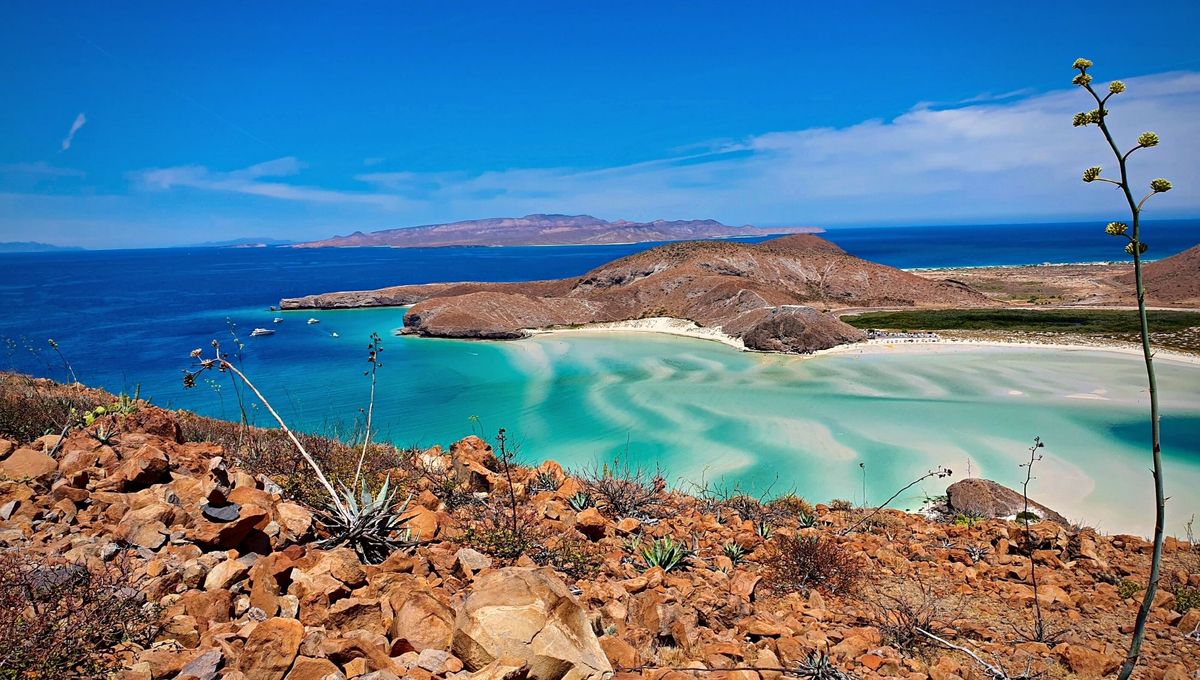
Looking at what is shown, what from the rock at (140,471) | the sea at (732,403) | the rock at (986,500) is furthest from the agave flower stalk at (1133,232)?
the rock at (986,500)

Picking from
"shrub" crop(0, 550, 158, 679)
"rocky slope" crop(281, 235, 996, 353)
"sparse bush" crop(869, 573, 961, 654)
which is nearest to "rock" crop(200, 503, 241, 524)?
"shrub" crop(0, 550, 158, 679)

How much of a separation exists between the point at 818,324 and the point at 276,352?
3252 centimetres

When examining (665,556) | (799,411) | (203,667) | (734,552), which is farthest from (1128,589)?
(799,411)

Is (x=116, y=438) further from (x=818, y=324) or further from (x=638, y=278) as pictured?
(x=638, y=278)

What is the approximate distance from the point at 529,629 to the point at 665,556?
100 inches

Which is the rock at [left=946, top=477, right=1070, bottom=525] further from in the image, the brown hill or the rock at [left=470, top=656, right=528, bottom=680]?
the brown hill

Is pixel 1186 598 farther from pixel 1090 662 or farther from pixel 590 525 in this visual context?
pixel 590 525

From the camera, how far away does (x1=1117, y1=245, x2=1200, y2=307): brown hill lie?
159 feet

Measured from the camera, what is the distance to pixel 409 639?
301cm

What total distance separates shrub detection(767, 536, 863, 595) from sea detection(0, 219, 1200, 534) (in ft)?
17.7

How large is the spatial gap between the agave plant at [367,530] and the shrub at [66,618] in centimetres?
128

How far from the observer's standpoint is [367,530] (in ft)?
14.3

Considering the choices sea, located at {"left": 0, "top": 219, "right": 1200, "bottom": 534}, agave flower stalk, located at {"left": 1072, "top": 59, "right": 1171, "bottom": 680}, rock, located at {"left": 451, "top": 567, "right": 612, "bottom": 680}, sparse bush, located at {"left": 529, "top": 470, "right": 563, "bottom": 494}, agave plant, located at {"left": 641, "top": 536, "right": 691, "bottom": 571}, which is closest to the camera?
agave flower stalk, located at {"left": 1072, "top": 59, "right": 1171, "bottom": 680}

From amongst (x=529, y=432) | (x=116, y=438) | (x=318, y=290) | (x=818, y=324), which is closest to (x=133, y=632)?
(x=116, y=438)
